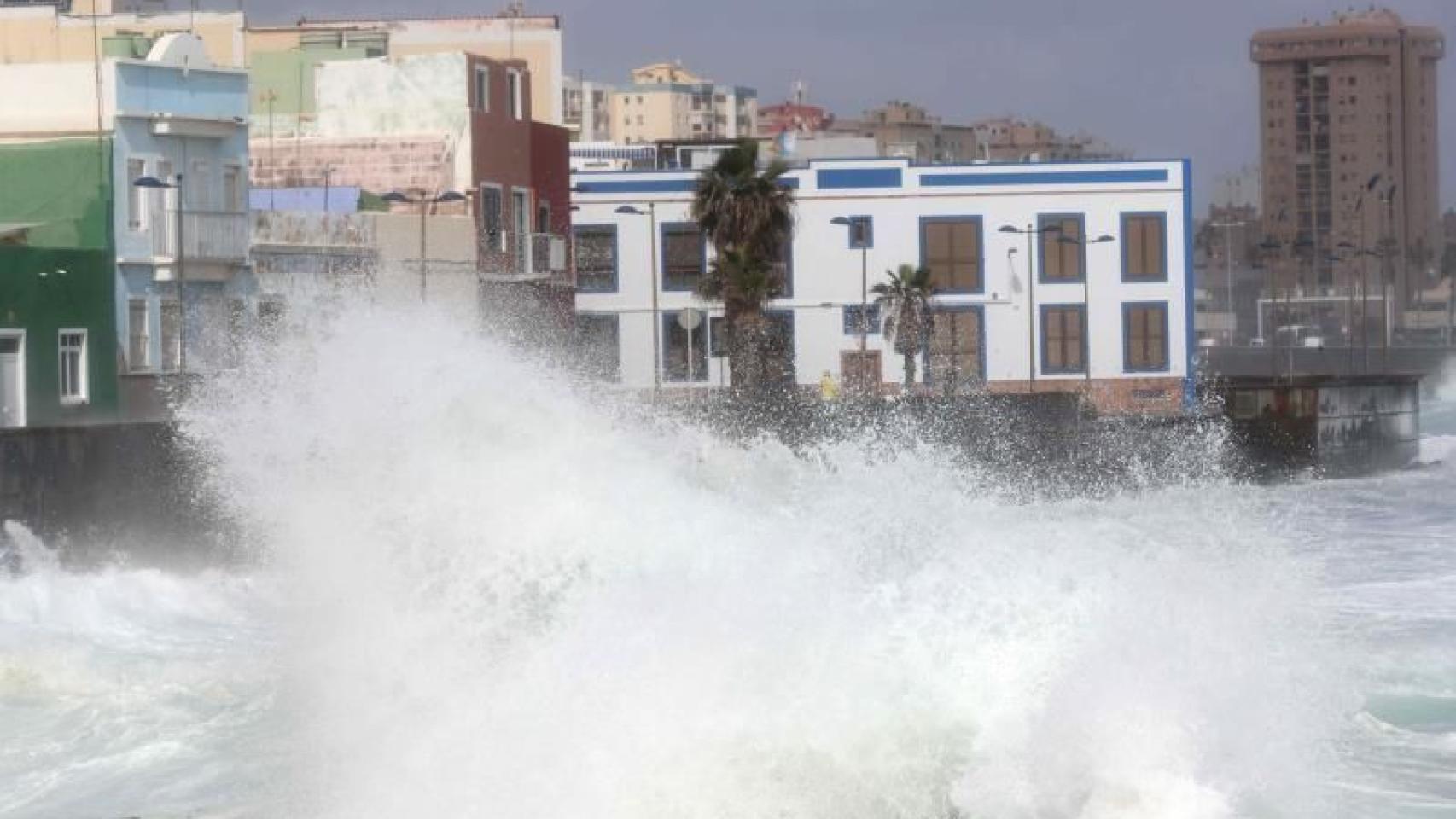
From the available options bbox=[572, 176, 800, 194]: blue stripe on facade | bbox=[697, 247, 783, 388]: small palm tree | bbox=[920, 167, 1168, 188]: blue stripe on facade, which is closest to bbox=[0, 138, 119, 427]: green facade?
bbox=[697, 247, 783, 388]: small palm tree

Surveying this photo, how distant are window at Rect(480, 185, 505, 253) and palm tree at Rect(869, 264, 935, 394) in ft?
41.8

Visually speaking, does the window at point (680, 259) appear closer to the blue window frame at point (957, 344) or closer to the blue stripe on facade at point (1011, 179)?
the blue stripe on facade at point (1011, 179)

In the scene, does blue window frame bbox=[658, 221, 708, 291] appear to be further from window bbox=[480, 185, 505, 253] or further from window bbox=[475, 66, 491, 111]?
window bbox=[475, 66, 491, 111]

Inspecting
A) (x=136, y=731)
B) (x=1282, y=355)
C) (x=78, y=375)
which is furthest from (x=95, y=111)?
(x=1282, y=355)

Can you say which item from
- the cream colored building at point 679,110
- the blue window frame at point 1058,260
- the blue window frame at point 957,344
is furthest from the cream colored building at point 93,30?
the cream colored building at point 679,110

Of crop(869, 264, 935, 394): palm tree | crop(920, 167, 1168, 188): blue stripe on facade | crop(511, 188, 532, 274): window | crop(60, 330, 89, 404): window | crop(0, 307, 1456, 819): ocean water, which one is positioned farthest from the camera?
crop(920, 167, 1168, 188): blue stripe on facade

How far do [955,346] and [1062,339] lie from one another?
2434mm

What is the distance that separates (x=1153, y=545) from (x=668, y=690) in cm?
513

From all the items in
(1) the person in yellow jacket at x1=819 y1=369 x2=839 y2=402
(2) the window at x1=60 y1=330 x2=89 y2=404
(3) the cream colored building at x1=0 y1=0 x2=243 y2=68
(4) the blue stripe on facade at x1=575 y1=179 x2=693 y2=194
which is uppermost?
(3) the cream colored building at x1=0 y1=0 x2=243 y2=68

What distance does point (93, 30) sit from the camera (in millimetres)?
49125

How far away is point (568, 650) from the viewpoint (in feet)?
53.8

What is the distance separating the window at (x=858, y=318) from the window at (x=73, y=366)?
28.2 meters

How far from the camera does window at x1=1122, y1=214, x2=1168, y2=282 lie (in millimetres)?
63875

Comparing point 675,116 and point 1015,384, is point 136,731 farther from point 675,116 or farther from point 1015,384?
point 675,116
